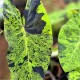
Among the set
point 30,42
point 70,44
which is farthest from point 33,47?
point 70,44

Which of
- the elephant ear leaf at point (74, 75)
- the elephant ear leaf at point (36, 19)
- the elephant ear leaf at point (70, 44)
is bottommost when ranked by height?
the elephant ear leaf at point (74, 75)

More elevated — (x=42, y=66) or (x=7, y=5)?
(x=7, y=5)

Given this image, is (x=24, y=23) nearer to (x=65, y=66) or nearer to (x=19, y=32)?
(x=19, y=32)

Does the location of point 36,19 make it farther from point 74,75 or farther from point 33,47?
point 74,75

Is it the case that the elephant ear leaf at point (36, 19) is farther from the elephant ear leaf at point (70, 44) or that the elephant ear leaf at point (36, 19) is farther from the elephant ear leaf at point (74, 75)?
the elephant ear leaf at point (74, 75)

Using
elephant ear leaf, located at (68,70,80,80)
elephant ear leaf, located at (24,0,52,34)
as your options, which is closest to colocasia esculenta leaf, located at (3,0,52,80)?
elephant ear leaf, located at (24,0,52,34)

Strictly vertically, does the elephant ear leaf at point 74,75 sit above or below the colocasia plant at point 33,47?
below

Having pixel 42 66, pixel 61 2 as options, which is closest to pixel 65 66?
pixel 42 66

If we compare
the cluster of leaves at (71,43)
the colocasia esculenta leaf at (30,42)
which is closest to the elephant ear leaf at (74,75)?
the cluster of leaves at (71,43)
